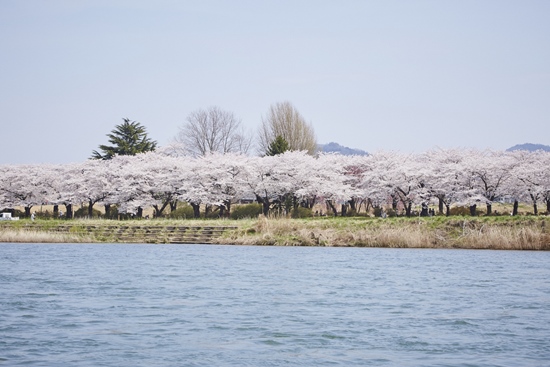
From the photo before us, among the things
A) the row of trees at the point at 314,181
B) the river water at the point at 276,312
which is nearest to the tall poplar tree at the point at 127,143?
the row of trees at the point at 314,181

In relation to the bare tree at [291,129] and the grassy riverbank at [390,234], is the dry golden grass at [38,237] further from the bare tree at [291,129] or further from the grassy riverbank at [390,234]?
the bare tree at [291,129]

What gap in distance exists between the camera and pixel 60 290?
2302 centimetres

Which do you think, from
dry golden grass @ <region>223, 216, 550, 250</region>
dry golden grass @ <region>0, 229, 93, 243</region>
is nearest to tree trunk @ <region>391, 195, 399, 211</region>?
dry golden grass @ <region>223, 216, 550, 250</region>

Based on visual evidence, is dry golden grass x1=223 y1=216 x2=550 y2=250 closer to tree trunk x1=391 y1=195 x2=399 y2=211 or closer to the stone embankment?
the stone embankment

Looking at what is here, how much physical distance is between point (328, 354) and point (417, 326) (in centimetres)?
370

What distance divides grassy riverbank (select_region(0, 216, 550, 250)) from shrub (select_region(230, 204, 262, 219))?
42.2 ft

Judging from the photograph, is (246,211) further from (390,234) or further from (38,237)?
(390,234)

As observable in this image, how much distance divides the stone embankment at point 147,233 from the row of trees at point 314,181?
12643 mm

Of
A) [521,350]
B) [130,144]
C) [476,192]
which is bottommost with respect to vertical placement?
[521,350]

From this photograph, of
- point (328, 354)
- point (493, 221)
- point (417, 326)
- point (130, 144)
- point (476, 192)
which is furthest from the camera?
point (130, 144)

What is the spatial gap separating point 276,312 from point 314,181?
154ft

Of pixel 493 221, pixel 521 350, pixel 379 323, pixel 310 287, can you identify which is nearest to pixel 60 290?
pixel 310 287

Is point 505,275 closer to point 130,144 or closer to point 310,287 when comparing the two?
point 310,287

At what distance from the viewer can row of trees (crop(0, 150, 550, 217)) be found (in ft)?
205
